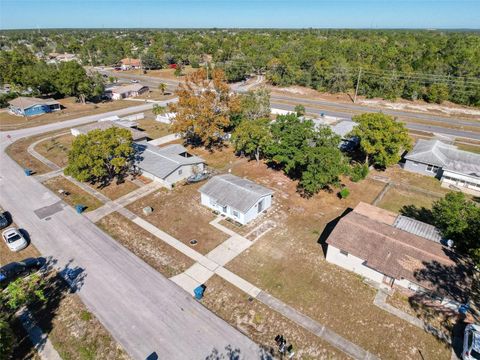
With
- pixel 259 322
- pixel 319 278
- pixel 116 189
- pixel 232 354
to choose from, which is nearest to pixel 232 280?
pixel 259 322

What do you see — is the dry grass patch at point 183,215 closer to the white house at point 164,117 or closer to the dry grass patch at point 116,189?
the dry grass patch at point 116,189

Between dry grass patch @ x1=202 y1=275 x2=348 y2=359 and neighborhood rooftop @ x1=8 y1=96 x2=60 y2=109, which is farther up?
neighborhood rooftop @ x1=8 y1=96 x2=60 y2=109

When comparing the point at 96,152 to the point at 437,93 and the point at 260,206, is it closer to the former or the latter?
the point at 260,206

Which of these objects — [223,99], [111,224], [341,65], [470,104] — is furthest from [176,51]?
[111,224]

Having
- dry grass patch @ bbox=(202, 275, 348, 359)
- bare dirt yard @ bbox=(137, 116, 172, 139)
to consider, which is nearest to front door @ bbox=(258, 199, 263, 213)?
dry grass patch @ bbox=(202, 275, 348, 359)

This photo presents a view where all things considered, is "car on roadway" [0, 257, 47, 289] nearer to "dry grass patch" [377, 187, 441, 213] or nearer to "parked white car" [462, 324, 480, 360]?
"parked white car" [462, 324, 480, 360]
